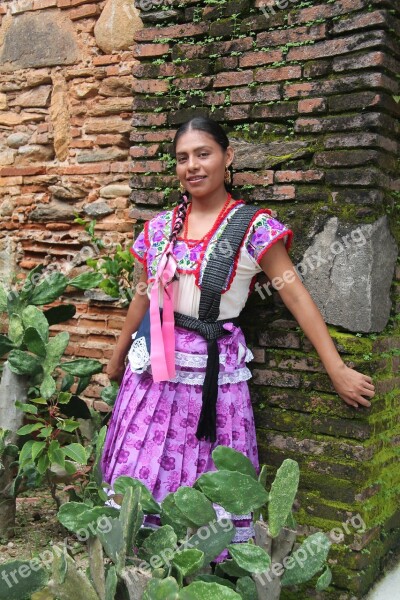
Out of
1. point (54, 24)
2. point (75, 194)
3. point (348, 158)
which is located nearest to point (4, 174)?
point (75, 194)

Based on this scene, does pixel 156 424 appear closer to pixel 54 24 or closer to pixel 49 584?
pixel 49 584

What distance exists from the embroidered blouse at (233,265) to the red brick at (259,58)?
1.91 ft

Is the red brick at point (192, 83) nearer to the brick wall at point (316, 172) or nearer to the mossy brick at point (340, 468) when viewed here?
the brick wall at point (316, 172)

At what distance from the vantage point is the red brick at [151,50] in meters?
3.07

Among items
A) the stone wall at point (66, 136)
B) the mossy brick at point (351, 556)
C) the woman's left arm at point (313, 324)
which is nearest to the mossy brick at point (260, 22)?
the woman's left arm at point (313, 324)

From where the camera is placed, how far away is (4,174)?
429 cm

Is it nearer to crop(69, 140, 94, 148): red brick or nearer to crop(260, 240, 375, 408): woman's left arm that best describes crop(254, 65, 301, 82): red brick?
crop(260, 240, 375, 408): woman's left arm

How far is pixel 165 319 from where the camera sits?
263cm

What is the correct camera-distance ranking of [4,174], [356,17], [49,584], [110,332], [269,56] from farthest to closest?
[4,174] < [110,332] < [269,56] < [356,17] < [49,584]

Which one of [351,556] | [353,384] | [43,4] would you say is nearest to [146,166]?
[353,384]

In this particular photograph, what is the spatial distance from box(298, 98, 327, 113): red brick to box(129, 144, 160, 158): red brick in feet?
2.27

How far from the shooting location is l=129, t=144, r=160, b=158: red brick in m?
3.11

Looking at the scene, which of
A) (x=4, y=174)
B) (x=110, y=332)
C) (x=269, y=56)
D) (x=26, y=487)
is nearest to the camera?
(x=269, y=56)

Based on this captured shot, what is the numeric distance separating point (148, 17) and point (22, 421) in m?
1.86
